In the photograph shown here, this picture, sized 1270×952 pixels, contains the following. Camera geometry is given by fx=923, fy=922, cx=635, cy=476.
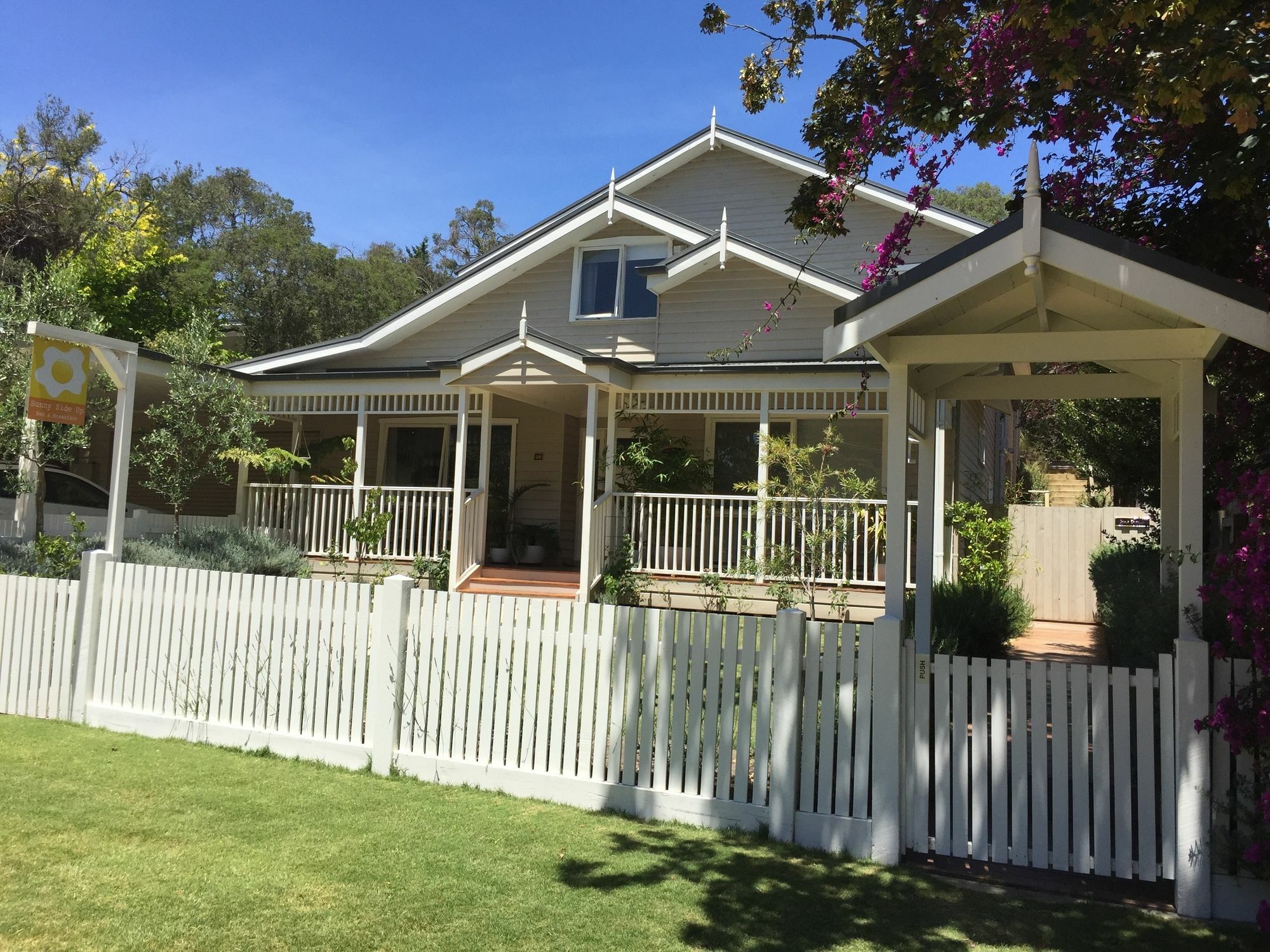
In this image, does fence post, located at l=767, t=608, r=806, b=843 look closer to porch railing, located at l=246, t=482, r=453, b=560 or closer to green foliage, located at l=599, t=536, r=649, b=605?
green foliage, located at l=599, t=536, r=649, b=605

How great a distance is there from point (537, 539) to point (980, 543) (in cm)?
703

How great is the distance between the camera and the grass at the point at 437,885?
12.6ft

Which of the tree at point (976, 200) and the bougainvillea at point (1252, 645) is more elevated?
the tree at point (976, 200)

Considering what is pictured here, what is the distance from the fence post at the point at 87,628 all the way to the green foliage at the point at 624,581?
244 inches

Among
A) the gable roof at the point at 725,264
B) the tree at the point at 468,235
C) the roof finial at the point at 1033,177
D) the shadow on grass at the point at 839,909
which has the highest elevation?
the tree at the point at 468,235

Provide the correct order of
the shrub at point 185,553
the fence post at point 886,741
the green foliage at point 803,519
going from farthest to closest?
the green foliage at point 803,519, the shrub at point 185,553, the fence post at point 886,741

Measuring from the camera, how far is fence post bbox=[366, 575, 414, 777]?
6.20 metres

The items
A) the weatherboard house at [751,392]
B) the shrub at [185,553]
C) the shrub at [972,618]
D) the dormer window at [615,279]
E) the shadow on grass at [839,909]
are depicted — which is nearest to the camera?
the shadow on grass at [839,909]

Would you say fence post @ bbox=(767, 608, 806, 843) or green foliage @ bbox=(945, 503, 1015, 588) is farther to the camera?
green foliage @ bbox=(945, 503, 1015, 588)

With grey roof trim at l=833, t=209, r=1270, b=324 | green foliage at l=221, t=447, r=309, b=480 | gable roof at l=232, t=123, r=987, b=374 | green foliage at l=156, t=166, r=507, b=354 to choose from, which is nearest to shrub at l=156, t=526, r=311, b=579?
green foliage at l=221, t=447, r=309, b=480

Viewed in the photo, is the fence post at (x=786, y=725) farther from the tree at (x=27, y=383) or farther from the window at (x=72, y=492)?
the window at (x=72, y=492)

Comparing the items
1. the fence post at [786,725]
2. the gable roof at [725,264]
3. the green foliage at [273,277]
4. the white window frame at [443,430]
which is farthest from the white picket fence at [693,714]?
the green foliage at [273,277]

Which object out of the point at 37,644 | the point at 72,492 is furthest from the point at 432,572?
the point at 72,492

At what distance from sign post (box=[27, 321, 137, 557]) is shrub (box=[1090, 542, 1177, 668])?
9.01 meters
